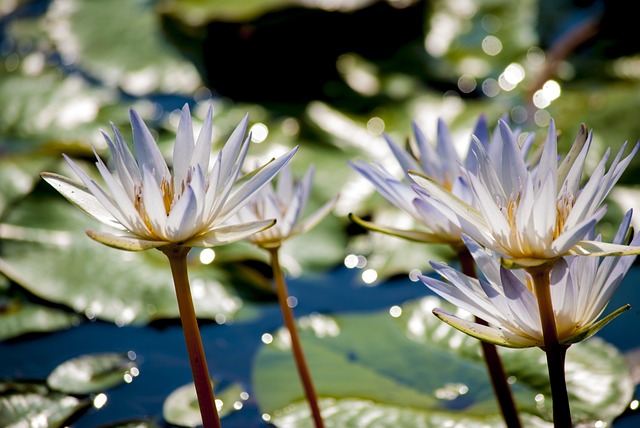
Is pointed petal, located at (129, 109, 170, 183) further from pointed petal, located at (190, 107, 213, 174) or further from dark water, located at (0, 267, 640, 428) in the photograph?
→ dark water, located at (0, 267, 640, 428)

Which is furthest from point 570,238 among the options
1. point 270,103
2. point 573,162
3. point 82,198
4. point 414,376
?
point 270,103

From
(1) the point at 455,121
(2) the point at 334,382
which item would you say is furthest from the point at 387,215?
(2) the point at 334,382

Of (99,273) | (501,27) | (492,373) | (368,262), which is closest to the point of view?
(492,373)

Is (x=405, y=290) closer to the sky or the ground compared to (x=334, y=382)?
closer to the sky

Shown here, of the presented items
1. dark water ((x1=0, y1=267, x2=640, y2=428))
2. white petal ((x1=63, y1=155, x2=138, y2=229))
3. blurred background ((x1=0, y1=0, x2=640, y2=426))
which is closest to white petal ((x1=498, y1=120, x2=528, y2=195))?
white petal ((x1=63, y1=155, x2=138, y2=229))

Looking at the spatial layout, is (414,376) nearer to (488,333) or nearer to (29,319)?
(488,333)

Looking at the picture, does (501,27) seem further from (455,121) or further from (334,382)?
(334,382)
